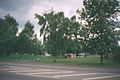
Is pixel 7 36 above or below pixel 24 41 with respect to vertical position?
above

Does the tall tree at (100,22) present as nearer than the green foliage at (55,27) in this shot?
Yes

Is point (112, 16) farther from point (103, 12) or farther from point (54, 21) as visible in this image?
point (54, 21)

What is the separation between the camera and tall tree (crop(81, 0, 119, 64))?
44.9 meters

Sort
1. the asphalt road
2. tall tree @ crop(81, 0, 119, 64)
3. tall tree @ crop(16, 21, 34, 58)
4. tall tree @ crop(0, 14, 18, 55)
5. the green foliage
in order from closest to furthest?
the asphalt road → tall tree @ crop(81, 0, 119, 64) → the green foliage → tall tree @ crop(0, 14, 18, 55) → tall tree @ crop(16, 21, 34, 58)

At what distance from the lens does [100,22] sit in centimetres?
4531

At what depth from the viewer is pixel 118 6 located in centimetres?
4656

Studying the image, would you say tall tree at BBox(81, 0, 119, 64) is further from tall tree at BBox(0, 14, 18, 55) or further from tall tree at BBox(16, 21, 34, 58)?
tall tree at BBox(0, 14, 18, 55)

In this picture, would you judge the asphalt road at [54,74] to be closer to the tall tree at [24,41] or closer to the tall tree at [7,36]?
the tall tree at [24,41]

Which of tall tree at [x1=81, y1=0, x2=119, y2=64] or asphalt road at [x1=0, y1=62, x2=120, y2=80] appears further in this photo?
tall tree at [x1=81, y1=0, x2=119, y2=64]

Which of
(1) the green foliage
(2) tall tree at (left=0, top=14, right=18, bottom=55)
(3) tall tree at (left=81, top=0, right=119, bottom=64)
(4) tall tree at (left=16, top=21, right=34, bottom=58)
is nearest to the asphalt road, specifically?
(3) tall tree at (left=81, top=0, right=119, bottom=64)

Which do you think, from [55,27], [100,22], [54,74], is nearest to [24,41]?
[55,27]

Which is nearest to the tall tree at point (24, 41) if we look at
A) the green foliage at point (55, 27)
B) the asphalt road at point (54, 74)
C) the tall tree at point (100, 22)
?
the green foliage at point (55, 27)

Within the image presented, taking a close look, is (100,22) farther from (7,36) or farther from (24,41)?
(7,36)

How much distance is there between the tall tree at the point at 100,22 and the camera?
44.9 meters
